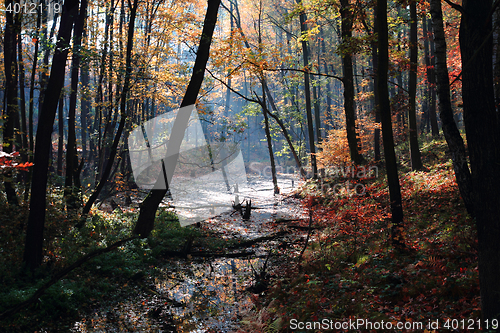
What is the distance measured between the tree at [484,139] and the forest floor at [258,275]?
2.43ft

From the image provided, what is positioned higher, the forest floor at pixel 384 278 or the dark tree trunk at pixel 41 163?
the dark tree trunk at pixel 41 163

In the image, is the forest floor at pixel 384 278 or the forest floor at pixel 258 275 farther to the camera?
the forest floor at pixel 258 275

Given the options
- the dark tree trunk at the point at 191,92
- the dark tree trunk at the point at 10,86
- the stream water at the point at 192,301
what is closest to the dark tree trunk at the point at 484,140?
the stream water at the point at 192,301

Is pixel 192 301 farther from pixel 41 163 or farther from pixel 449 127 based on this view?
pixel 449 127

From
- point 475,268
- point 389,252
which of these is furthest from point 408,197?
point 475,268

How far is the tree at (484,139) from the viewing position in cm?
343

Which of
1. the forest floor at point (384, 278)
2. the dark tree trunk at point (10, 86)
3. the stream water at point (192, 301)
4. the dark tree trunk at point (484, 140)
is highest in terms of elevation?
the dark tree trunk at point (10, 86)

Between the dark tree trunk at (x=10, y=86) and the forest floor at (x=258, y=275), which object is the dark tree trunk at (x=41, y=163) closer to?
the forest floor at (x=258, y=275)

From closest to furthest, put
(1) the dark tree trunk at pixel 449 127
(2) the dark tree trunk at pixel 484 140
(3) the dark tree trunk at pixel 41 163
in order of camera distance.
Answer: (2) the dark tree trunk at pixel 484 140, (3) the dark tree trunk at pixel 41 163, (1) the dark tree trunk at pixel 449 127

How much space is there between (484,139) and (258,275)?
16.6 feet

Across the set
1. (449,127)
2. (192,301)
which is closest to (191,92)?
(192,301)

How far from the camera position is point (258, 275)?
6.95 meters

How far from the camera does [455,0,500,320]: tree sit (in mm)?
3434

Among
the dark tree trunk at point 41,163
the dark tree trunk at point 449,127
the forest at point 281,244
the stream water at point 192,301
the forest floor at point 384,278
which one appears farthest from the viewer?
the dark tree trunk at point 449,127
